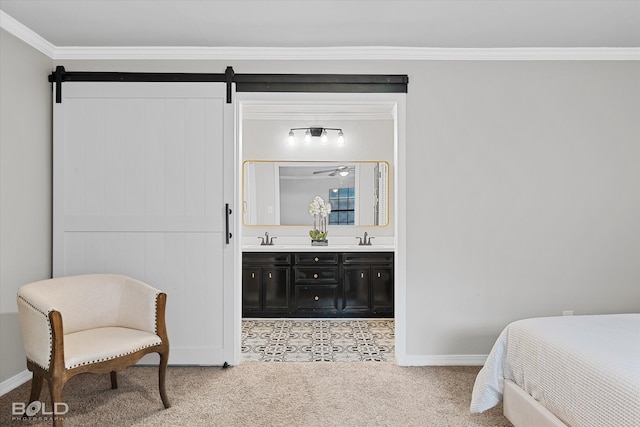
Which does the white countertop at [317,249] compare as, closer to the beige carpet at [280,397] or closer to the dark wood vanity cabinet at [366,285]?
the dark wood vanity cabinet at [366,285]

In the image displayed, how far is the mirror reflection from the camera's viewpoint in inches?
219

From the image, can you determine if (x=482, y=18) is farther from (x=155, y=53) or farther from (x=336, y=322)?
(x=336, y=322)

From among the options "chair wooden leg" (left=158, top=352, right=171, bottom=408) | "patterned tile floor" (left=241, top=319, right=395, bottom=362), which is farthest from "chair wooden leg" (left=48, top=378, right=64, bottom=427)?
"patterned tile floor" (left=241, top=319, right=395, bottom=362)

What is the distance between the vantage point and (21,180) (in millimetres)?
3205

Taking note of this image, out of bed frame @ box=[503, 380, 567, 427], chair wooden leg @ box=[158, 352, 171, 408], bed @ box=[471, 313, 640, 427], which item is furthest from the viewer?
chair wooden leg @ box=[158, 352, 171, 408]

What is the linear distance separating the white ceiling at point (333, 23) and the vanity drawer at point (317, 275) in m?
2.44

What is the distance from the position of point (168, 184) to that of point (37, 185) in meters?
0.92

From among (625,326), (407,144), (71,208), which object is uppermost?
(407,144)

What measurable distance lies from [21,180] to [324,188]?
10.4 ft

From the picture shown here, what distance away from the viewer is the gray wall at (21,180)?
3029mm

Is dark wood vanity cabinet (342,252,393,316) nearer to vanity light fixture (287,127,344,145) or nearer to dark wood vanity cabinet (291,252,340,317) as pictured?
dark wood vanity cabinet (291,252,340,317)

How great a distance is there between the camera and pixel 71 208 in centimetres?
356

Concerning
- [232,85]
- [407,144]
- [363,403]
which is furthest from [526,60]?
[363,403]

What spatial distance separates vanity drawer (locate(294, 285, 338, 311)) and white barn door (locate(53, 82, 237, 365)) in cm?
156
